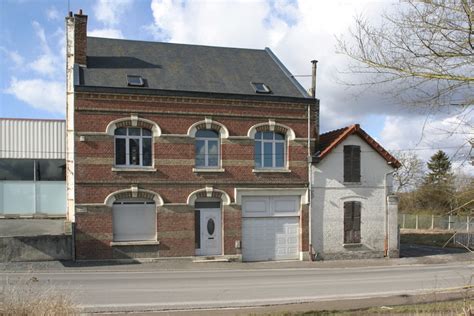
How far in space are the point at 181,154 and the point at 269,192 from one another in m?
4.56

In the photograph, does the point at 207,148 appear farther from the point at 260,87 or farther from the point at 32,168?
the point at 32,168

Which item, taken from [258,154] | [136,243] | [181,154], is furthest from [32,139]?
[258,154]

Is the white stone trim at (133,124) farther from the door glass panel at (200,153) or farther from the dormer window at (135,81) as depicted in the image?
the door glass panel at (200,153)

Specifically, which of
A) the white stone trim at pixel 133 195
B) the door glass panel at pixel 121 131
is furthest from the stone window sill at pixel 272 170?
the door glass panel at pixel 121 131

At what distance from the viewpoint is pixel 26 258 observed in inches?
788

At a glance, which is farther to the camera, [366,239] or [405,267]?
[366,239]

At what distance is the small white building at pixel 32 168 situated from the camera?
27734 millimetres

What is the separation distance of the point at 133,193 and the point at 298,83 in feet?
32.6

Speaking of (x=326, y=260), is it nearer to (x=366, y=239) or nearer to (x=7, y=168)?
(x=366, y=239)

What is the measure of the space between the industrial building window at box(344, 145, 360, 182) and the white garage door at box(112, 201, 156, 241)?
9.59 m

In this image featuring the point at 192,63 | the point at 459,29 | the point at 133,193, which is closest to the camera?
the point at 459,29

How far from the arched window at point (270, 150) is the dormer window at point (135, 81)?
5776mm

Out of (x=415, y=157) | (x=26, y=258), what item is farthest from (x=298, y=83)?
(x=415, y=157)

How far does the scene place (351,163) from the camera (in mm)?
25250
